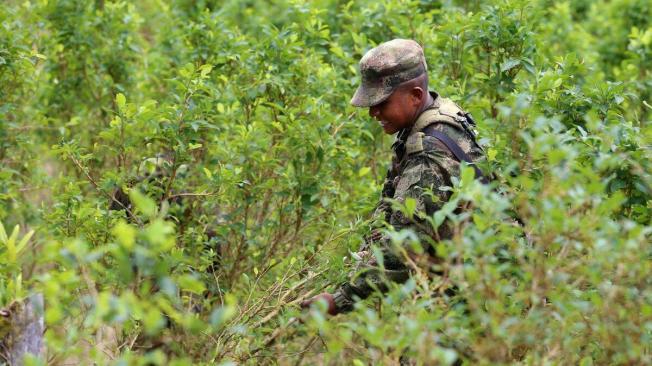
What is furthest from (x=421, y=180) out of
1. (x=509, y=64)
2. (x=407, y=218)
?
(x=509, y=64)

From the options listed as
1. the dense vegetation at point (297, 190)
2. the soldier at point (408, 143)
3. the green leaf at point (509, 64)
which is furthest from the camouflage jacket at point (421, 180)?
the green leaf at point (509, 64)

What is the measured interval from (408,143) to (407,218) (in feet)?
1.16

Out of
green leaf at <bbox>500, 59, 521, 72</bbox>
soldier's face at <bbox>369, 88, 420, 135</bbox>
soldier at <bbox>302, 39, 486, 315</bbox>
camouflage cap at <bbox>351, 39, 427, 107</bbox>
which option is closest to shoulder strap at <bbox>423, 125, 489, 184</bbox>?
soldier at <bbox>302, 39, 486, 315</bbox>

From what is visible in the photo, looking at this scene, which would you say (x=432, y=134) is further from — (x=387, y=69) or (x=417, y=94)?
(x=387, y=69)

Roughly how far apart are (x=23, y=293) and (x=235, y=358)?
42.4 inches

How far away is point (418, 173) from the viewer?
11.6 feet

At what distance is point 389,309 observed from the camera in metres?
2.96

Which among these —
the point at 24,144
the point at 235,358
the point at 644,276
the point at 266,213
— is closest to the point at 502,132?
the point at 644,276

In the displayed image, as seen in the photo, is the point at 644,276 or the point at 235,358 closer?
the point at 644,276

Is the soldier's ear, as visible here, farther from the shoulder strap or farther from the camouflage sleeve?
the camouflage sleeve

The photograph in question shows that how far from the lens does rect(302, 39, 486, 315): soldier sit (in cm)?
348

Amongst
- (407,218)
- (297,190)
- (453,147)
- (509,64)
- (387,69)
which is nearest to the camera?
(407,218)

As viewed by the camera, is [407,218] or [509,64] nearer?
[407,218]

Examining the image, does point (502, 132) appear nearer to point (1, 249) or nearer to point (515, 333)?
point (515, 333)
